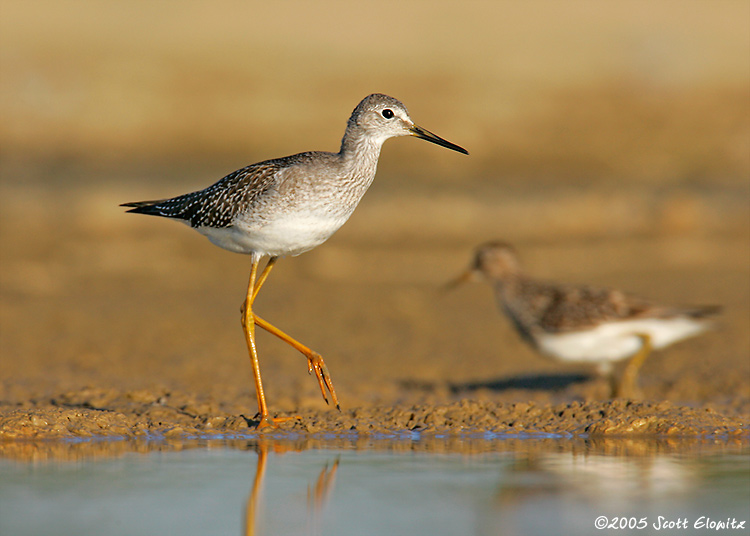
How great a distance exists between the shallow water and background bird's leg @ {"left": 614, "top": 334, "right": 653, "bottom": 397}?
2933 mm

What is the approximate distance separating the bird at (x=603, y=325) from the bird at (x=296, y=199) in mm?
2998

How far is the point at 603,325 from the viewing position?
10.4 metres

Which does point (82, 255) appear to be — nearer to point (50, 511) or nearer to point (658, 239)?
point (658, 239)

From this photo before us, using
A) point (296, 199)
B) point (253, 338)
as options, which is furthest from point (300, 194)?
point (253, 338)

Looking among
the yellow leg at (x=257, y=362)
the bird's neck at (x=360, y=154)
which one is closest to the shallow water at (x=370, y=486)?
the yellow leg at (x=257, y=362)

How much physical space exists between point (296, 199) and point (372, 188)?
1595cm

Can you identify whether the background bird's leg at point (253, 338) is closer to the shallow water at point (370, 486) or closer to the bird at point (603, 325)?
the shallow water at point (370, 486)

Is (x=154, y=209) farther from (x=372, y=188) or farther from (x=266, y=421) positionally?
(x=372, y=188)

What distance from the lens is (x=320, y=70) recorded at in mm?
35188

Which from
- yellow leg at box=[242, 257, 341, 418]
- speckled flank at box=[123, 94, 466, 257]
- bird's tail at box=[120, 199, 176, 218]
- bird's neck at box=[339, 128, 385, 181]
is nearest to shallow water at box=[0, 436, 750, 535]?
yellow leg at box=[242, 257, 341, 418]

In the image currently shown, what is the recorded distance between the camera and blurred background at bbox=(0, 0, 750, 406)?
11.9 meters

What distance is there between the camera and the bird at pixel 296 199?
766 cm

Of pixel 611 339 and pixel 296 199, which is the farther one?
pixel 611 339

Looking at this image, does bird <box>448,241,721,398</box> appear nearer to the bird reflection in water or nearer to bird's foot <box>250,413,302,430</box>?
bird's foot <box>250,413,302,430</box>
